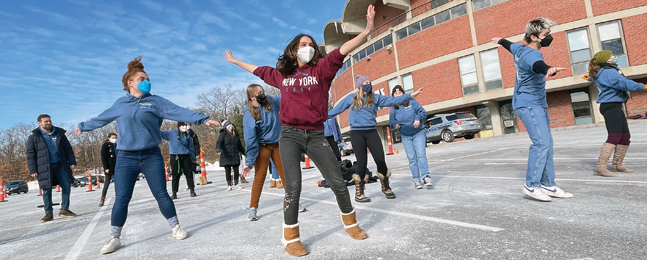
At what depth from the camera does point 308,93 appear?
2924mm

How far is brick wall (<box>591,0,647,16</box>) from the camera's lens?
20.2 metres

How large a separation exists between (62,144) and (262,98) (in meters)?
5.19

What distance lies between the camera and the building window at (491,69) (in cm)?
2397

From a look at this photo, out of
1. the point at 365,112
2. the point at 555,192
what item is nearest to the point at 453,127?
the point at 365,112

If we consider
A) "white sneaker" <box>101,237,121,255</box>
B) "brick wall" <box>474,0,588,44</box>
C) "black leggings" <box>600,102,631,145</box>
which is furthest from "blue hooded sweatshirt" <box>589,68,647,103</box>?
"brick wall" <box>474,0,588,44</box>

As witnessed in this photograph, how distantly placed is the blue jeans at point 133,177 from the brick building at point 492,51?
23682 millimetres

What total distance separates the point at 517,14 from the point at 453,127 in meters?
10.1

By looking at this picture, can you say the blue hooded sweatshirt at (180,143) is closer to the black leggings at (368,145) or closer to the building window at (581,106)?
the black leggings at (368,145)

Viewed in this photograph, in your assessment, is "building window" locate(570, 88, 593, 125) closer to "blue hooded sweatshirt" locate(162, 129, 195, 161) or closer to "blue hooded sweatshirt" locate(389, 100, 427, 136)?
"blue hooded sweatshirt" locate(389, 100, 427, 136)

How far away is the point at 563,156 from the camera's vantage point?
25.9ft

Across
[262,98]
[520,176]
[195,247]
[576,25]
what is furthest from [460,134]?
[195,247]

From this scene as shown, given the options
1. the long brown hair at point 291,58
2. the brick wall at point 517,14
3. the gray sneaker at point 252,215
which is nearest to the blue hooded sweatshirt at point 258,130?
the gray sneaker at point 252,215

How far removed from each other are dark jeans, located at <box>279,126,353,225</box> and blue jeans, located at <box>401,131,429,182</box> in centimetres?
Result: 284

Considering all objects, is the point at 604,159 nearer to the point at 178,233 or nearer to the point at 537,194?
the point at 537,194
